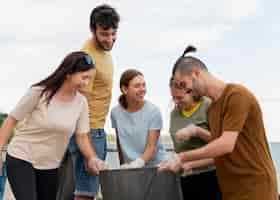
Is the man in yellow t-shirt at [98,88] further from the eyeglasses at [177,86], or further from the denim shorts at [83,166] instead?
the eyeglasses at [177,86]

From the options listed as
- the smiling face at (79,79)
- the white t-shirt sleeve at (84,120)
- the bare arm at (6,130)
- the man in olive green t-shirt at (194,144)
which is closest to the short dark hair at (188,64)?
the man in olive green t-shirt at (194,144)

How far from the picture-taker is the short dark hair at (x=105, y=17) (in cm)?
421

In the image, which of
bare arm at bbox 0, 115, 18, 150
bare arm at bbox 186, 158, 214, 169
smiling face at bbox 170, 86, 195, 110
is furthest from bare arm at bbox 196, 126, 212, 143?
bare arm at bbox 0, 115, 18, 150

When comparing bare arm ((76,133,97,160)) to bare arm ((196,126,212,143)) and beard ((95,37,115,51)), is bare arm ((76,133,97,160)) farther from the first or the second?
bare arm ((196,126,212,143))

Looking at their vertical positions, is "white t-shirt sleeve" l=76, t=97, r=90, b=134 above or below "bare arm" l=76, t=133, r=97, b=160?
above

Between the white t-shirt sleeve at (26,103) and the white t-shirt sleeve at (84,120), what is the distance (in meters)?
0.32

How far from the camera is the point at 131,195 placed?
3.58m

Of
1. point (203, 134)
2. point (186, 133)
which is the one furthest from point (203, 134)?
point (186, 133)

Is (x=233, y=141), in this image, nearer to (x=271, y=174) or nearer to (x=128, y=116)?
(x=271, y=174)

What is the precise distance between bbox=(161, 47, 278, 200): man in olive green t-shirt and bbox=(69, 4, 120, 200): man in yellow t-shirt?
3.25ft

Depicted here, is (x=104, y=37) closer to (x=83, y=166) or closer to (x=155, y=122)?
(x=155, y=122)

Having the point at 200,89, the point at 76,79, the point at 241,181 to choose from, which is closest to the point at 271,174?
the point at 241,181

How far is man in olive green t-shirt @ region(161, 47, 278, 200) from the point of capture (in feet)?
10.4

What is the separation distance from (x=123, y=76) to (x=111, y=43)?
0.24 m
